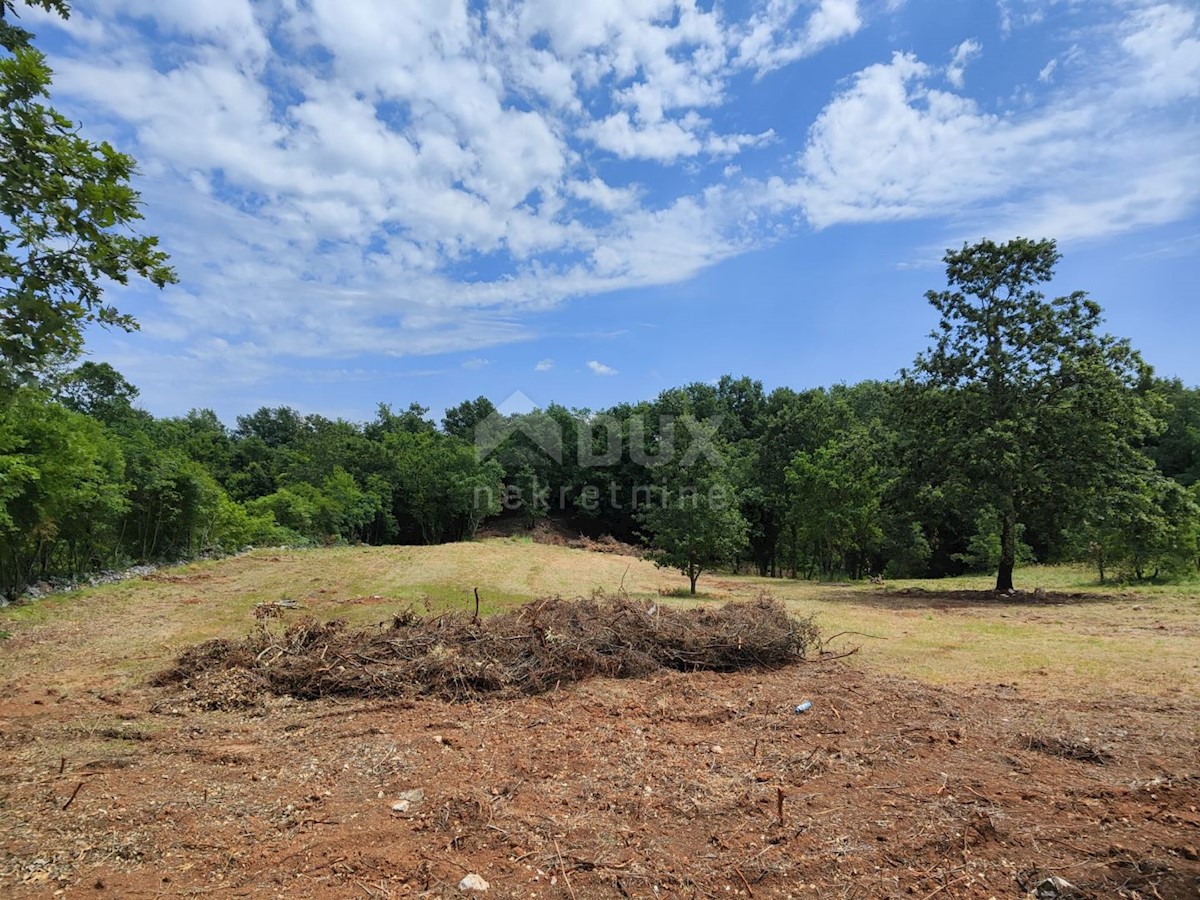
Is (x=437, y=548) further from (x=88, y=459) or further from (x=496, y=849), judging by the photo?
(x=496, y=849)

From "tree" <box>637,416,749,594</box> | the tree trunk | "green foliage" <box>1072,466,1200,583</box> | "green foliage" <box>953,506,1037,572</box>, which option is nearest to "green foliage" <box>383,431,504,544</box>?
"tree" <box>637,416,749,594</box>

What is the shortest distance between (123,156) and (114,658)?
340 inches

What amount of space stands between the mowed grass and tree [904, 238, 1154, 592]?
10.6ft

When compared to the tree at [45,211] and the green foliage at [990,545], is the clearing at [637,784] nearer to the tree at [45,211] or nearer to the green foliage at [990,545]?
the tree at [45,211]

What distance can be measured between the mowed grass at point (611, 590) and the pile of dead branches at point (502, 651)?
4.81ft

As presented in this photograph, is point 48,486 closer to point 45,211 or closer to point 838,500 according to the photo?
point 45,211

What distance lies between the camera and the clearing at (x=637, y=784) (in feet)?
11.7

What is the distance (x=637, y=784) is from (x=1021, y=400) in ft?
59.1

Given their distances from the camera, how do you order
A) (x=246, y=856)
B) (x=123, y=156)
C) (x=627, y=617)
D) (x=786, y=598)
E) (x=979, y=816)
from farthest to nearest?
(x=786, y=598) < (x=627, y=617) < (x=979, y=816) < (x=246, y=856) < (x=123, y=156)

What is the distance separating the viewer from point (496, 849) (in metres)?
3.88

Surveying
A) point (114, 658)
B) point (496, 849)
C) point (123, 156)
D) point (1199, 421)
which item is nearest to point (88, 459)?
A: point (114, 658)

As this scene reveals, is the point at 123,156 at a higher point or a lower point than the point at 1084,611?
higher

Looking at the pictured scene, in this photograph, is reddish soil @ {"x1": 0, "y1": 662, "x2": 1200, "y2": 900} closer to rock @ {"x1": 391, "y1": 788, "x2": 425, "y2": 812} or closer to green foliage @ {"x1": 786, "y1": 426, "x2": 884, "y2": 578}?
rock @ {"x1": 391, "y1": 788, "x2": 425, "y2": 812}

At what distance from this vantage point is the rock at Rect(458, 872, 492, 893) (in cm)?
349
